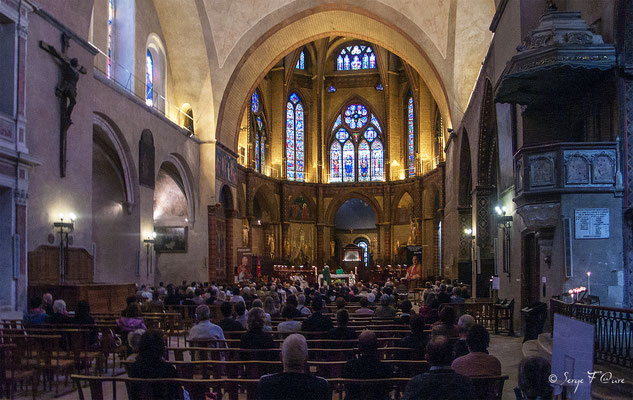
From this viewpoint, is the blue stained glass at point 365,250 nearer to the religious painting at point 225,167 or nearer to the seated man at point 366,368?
the religious painting at point 225,167

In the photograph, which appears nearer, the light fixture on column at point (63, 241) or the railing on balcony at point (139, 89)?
the light fixture on column at point (63, 241)

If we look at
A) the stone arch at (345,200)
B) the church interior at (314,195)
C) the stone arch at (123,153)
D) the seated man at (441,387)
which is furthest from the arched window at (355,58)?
the seated man at (441,387)

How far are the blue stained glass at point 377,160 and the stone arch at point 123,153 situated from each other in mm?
23644

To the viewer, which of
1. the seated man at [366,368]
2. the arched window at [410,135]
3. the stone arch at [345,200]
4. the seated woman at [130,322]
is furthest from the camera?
the stone arch at [345,200]

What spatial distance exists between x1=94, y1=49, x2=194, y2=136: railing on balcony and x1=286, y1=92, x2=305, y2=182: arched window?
14.5 metres

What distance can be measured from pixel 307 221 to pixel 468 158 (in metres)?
18.5

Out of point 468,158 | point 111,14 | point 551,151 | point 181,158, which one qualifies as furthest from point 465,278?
point 111,14

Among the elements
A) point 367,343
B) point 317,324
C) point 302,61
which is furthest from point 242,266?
point 367,343

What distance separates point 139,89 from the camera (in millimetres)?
22234

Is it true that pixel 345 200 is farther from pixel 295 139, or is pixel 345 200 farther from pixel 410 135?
pixel 410 135

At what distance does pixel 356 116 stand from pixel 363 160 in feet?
10.3

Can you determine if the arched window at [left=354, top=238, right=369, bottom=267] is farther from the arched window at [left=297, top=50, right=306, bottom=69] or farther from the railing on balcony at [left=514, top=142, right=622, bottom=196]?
the railing on balcony at [left=514, top=142, right=622, bottom=196]

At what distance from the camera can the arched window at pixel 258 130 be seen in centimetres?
3734

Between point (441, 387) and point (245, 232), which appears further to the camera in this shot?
point (245, 232)
